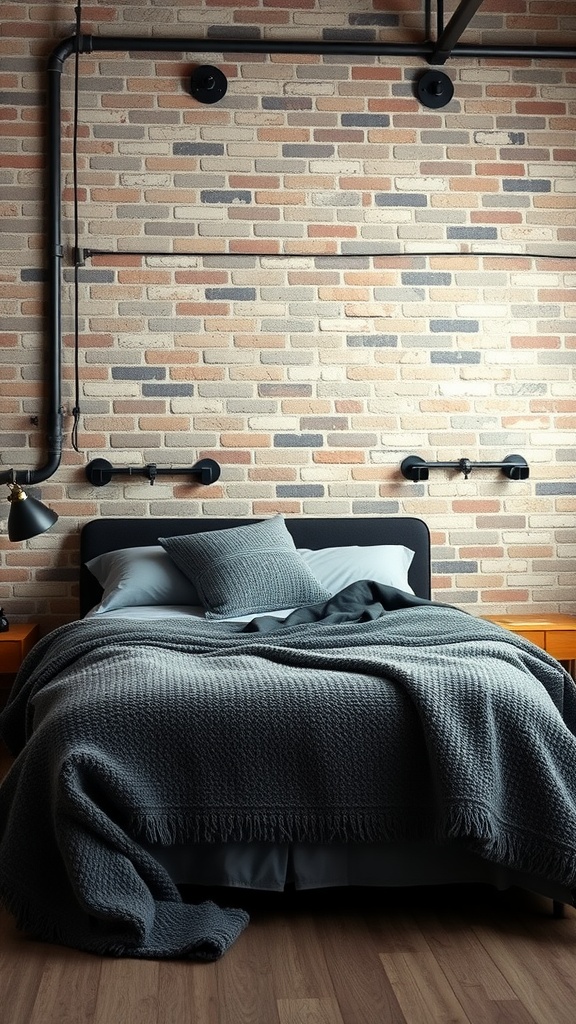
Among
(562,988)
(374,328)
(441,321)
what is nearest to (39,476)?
(374,328)

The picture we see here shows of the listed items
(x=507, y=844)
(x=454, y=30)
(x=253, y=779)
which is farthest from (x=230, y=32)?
(x=507, y=844)

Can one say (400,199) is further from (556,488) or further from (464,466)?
(556,488)

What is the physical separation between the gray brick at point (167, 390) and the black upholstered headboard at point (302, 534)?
1.80 ft

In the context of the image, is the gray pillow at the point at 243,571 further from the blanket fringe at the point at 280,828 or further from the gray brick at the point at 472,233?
the gray brick at the point at 472,233

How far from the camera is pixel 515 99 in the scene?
4.68 metres

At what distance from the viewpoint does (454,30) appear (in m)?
4.32

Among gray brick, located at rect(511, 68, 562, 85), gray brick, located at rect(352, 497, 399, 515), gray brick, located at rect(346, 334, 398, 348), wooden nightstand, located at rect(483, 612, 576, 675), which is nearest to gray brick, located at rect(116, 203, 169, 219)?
gray brick, located at rect(346, 334, 398, 348)

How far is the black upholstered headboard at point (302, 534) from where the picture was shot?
175 inches

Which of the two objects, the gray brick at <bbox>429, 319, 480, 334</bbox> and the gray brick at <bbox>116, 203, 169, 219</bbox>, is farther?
the gray brick at <bbox>429, 319, 480, 334</bbox>

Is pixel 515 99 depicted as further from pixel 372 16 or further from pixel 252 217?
pixel 252 217

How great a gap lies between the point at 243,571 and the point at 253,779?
142 cm

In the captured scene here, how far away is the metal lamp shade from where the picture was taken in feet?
12.9

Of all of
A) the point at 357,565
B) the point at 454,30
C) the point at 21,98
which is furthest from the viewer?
the point at 21,98

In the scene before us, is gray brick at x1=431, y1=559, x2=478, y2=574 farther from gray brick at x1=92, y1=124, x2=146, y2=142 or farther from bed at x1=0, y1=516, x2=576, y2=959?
gray brick at x1=92, y1=124, x2=146, y2=142
